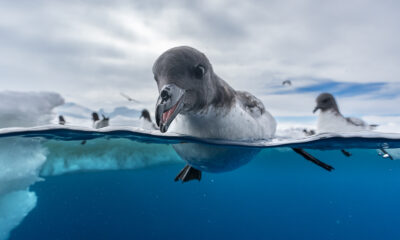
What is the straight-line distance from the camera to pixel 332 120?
7.87 metres

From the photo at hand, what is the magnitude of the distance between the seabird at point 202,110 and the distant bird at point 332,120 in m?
5.05

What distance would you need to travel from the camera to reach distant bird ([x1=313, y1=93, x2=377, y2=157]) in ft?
25.0

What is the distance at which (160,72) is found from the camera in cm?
211

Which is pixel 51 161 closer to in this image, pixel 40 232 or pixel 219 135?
pixel 40 232

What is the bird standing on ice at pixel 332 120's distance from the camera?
25.0ft

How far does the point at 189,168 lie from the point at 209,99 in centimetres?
→ 211

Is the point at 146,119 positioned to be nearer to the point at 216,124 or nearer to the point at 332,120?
the point at 332,120

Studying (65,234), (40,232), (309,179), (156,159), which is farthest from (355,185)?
(40,232)

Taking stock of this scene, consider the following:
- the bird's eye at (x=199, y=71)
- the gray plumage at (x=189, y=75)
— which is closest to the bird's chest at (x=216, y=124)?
the gray plumage at (x=189, y=75)

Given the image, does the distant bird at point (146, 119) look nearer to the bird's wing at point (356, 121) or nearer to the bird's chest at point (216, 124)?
the bird's wing at point (356, 121)

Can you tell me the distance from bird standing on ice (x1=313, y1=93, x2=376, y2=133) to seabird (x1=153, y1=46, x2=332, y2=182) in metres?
5.05

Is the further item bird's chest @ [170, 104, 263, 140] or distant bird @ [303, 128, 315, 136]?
distant bird @ [303, 128, 315, 136]

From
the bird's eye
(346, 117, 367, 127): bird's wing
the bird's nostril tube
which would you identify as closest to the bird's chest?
the bird's eye

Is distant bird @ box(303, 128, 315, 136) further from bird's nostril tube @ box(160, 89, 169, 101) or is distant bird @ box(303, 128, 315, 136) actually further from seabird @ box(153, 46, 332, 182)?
bird's nostril tube @ box(160, 89, 169, 101)
